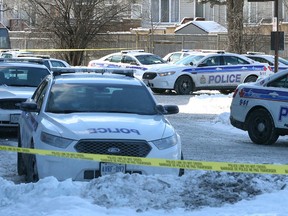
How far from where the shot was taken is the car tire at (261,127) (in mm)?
14237

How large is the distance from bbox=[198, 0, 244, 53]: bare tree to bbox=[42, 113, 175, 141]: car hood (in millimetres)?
25655

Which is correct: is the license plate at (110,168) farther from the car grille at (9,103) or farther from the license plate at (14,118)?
the car grille at (9,103)

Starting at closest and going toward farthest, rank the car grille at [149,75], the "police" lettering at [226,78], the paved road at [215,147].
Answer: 1. the paved road at [215,147]
2. the car grille at [149,75]
3. the "police" lettering at [226,78]

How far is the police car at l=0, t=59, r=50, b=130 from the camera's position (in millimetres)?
14242

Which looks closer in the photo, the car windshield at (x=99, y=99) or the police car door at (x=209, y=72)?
the car windshield at (x=99, y=99)

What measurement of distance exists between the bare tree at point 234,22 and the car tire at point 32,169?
1022 inches

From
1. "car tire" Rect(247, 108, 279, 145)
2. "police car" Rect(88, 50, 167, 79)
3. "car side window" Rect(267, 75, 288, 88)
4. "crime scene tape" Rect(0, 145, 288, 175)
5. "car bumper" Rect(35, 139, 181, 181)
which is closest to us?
"crime scene tape" Rect(0, 145, 288, 175)

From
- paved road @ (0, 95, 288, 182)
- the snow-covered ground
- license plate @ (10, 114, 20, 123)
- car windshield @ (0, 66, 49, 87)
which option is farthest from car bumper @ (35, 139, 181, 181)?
car windshield @ (0, 66, 49, 87)

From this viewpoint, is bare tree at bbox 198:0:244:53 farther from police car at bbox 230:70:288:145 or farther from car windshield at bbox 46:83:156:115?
car windshield at bbox 46:83:156:115

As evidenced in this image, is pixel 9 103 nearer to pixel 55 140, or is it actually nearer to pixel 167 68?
pixel 55 140

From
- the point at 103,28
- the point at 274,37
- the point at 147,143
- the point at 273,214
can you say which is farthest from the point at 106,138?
the point at 103,28

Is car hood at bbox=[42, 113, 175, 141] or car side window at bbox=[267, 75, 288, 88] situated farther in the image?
car side window at bbox=[267, 75, 288, 88]

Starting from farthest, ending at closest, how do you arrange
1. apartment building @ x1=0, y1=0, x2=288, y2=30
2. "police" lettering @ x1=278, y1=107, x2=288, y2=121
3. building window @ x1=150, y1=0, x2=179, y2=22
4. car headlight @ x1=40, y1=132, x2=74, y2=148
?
1. building window @ x1=150, y1=0, x2=179, y2=22
2. apartment building @ x1=0, y1=0, x2=288, y2=30
3. "police" lettering @ x1=278, y1=107, x2=288, y2=121
4. car headlight @ x1=40, y1=132, x2=74, y2=148

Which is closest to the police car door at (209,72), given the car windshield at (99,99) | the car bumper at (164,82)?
the car bumper at (164,82)
